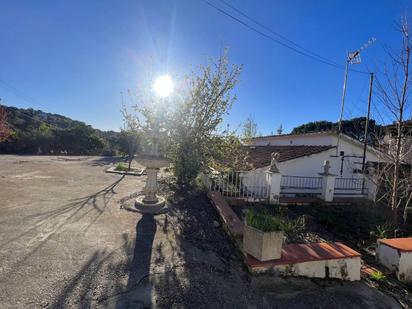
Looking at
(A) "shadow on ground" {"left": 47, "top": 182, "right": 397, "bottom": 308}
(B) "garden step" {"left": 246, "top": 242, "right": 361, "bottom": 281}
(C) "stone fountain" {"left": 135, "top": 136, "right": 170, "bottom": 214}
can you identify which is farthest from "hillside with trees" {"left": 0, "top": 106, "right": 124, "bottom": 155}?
(B) "garden step" {"left": 246, "top": 242, "right": 361, "bottom": 281}

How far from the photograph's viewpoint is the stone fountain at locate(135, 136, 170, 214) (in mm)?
6184

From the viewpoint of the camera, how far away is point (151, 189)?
6527 millimetres

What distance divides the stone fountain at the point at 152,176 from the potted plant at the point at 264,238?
2953mm

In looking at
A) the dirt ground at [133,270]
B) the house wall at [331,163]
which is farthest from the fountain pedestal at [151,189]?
the house wall at [331,163]

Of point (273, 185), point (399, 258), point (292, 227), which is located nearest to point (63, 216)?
point (292, 227)

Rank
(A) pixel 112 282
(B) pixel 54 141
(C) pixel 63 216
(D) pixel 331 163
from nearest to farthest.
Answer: (A) pixel 112 282
(C) pixel 63 216
(D) pixel 331 163
(B) pixel 54 141

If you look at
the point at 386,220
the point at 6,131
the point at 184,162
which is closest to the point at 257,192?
the point at 184,162

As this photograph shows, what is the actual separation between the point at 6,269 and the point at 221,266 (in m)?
2.89

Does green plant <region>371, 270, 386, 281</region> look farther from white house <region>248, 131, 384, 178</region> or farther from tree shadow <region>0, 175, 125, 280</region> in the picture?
white house <region>248, 131, 384, 178</region>

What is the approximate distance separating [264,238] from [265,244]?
0.10m

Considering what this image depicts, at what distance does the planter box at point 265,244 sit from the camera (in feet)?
11.9

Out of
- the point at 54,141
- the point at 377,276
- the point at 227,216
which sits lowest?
the point at 377,276

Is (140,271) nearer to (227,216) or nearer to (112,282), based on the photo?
(112,282)

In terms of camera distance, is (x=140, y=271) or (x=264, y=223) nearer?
(x=140, y=271)
